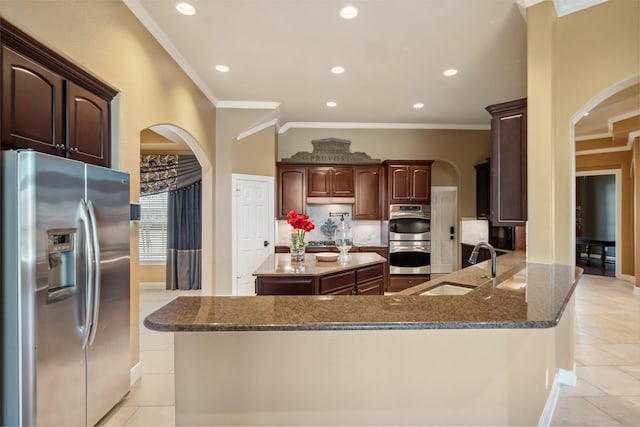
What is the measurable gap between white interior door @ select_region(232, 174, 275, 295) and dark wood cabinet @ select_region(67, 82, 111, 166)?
109 inches

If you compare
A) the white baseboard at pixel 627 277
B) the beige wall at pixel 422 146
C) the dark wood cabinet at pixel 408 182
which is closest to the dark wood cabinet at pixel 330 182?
the beige wall at pixel 422 146

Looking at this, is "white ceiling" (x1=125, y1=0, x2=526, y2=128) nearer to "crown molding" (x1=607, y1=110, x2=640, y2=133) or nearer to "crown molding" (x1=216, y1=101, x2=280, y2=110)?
"crown molding" (x1=216, y1=101, x2=280, y2=110)

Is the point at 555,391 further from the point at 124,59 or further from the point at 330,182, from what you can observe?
the point at 330,182

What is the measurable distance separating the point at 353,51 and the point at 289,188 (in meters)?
3.03

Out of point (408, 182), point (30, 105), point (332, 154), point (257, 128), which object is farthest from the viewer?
point (332, 154)

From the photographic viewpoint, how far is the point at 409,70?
13.0ft

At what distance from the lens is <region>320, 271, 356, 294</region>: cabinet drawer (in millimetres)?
3217

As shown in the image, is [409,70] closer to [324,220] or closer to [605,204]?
[324,220]

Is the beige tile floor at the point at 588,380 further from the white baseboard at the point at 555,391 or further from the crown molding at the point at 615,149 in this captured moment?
the crown molding at the point at 615,149

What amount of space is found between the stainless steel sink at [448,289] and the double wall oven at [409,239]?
3.62m

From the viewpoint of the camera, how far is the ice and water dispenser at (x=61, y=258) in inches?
69.9

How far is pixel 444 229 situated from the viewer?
6762 millimetres

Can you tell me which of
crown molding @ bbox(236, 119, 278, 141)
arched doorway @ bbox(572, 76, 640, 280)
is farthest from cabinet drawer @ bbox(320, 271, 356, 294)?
arched doorway @ bbox(572, 76, 640, 280)

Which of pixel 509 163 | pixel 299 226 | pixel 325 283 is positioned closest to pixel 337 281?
pixel 325 283
